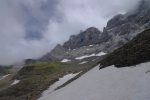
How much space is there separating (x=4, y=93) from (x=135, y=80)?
79619 mm

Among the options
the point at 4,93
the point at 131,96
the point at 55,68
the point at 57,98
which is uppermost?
the point at 55,68

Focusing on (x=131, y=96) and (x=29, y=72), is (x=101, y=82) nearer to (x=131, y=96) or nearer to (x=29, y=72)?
(x=131, y=96)

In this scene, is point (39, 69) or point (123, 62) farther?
point (39, 69)

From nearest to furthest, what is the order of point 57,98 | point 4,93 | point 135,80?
point 135,80 < point 57,98 < point 4,93

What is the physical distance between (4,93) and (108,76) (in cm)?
7164

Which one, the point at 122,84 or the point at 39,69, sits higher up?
the point at 39,69

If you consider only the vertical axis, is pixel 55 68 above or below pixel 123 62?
above

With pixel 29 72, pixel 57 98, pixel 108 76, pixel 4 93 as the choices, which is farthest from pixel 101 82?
pixel 29 72

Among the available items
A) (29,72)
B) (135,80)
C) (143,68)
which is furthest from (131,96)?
(29,72)

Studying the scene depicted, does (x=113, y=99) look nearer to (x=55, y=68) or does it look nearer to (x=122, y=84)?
(x=122, y=84)

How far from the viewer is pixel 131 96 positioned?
80.7ft

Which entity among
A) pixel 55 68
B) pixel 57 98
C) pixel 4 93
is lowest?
pixel 57 98

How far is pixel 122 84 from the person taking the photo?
1160 inches

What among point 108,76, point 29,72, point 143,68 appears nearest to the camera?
point 143,68
